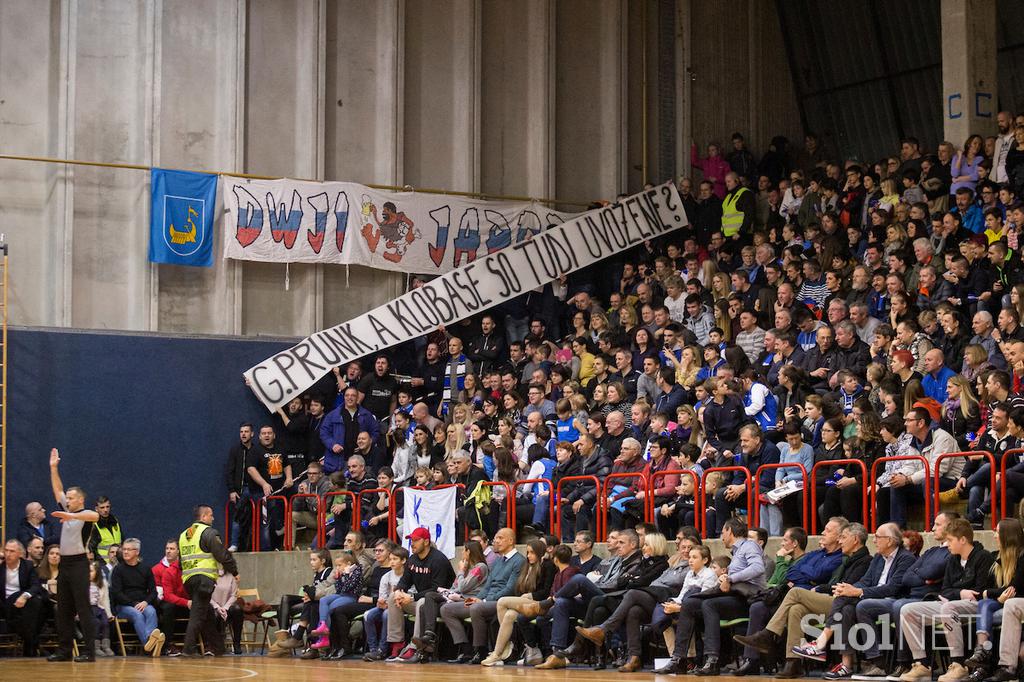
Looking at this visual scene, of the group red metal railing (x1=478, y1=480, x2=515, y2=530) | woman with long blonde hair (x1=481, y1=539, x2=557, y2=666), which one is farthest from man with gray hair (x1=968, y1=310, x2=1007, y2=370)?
red metal railing (x1=478, y1=480, x2=515, y2=530)

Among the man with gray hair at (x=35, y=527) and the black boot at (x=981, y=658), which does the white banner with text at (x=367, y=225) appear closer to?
the man with gray hair at (x=35, y=527)

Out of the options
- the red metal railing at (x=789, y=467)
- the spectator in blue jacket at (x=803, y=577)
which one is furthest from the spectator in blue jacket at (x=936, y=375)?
the spectator in blue jacket at (x=803, y=577)

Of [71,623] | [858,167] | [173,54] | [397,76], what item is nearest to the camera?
[71,623]

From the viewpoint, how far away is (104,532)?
18906mm

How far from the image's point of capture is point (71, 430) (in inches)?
806

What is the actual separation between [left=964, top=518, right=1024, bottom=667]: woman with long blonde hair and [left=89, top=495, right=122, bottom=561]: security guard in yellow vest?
37.5 feet

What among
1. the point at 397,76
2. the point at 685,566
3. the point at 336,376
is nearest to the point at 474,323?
the point at 336,376

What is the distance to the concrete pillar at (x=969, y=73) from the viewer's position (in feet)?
65.5

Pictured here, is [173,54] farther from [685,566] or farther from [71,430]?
[685,566]

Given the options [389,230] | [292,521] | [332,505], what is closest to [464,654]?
[332,505]

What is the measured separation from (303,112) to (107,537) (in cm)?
705

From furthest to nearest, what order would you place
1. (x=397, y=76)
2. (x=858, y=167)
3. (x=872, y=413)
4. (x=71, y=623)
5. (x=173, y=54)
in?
(x=397, y=76)
(x=173, y=54)
(x=858, y=167)
(x=71, y=623)
(x=872, y=413)

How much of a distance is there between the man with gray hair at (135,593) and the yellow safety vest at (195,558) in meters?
0.51

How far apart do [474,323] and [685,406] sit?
24.2 ft
